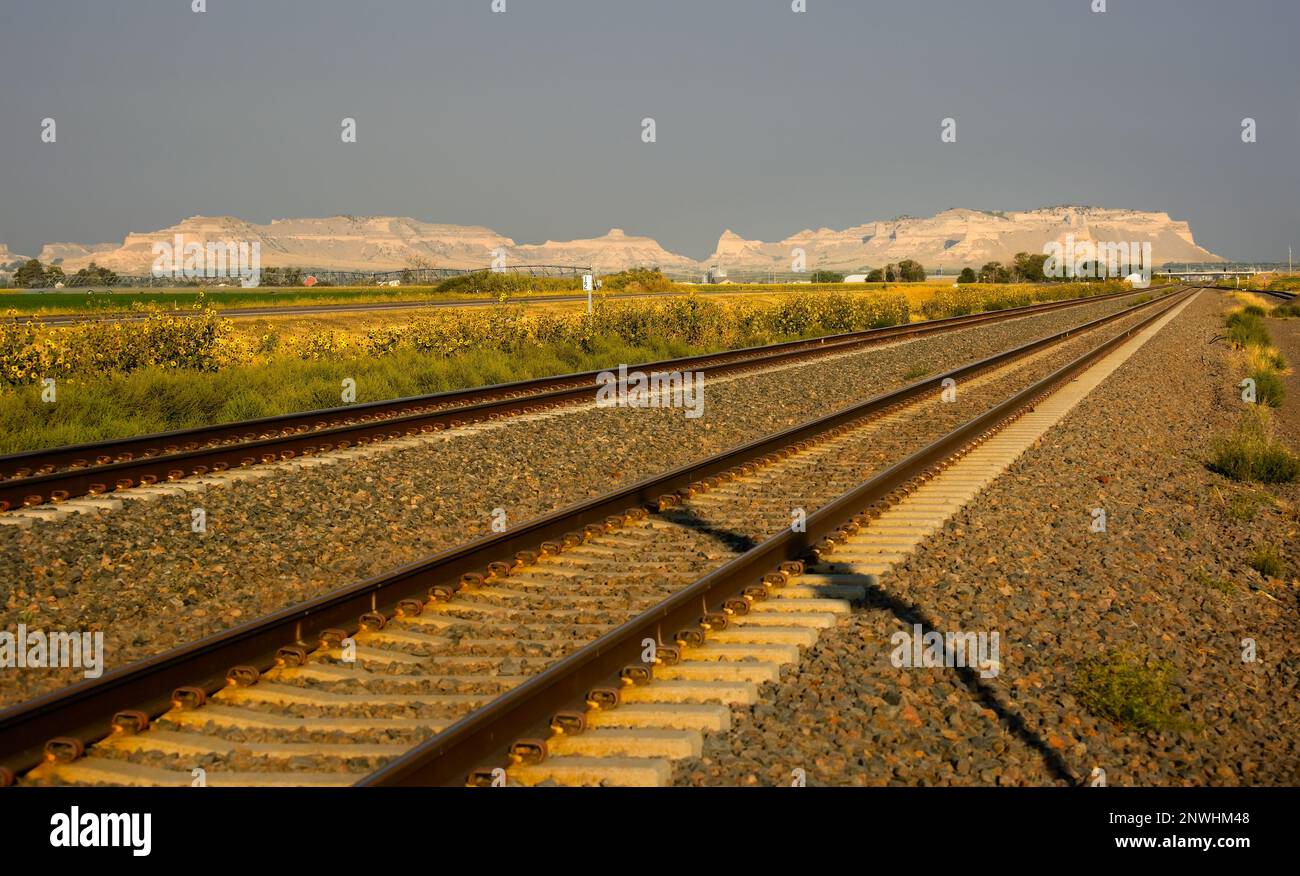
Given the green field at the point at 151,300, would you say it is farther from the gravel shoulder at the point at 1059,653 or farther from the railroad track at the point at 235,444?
the gravel shoulder at the point at 1059,653

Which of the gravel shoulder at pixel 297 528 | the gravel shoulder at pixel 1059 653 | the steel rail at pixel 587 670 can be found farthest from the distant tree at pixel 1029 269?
the steel rail at pixel 587 670

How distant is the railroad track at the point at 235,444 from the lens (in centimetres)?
1047

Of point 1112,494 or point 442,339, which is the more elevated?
point 442,339

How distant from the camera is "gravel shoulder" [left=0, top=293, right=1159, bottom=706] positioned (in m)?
7.21

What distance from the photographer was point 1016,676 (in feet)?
19.6

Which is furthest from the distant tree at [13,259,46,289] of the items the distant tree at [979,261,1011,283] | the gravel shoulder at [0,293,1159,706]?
the gravel shoulder at [0,293,1159,706]

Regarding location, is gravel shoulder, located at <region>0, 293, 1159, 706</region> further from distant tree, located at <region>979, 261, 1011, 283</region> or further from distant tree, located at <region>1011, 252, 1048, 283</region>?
distant tree, located at <region>1011, 252, 1048, 283</region>

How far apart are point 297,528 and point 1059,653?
19.4ft

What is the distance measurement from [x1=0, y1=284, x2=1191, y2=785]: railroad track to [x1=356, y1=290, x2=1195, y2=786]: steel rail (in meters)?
0.01
